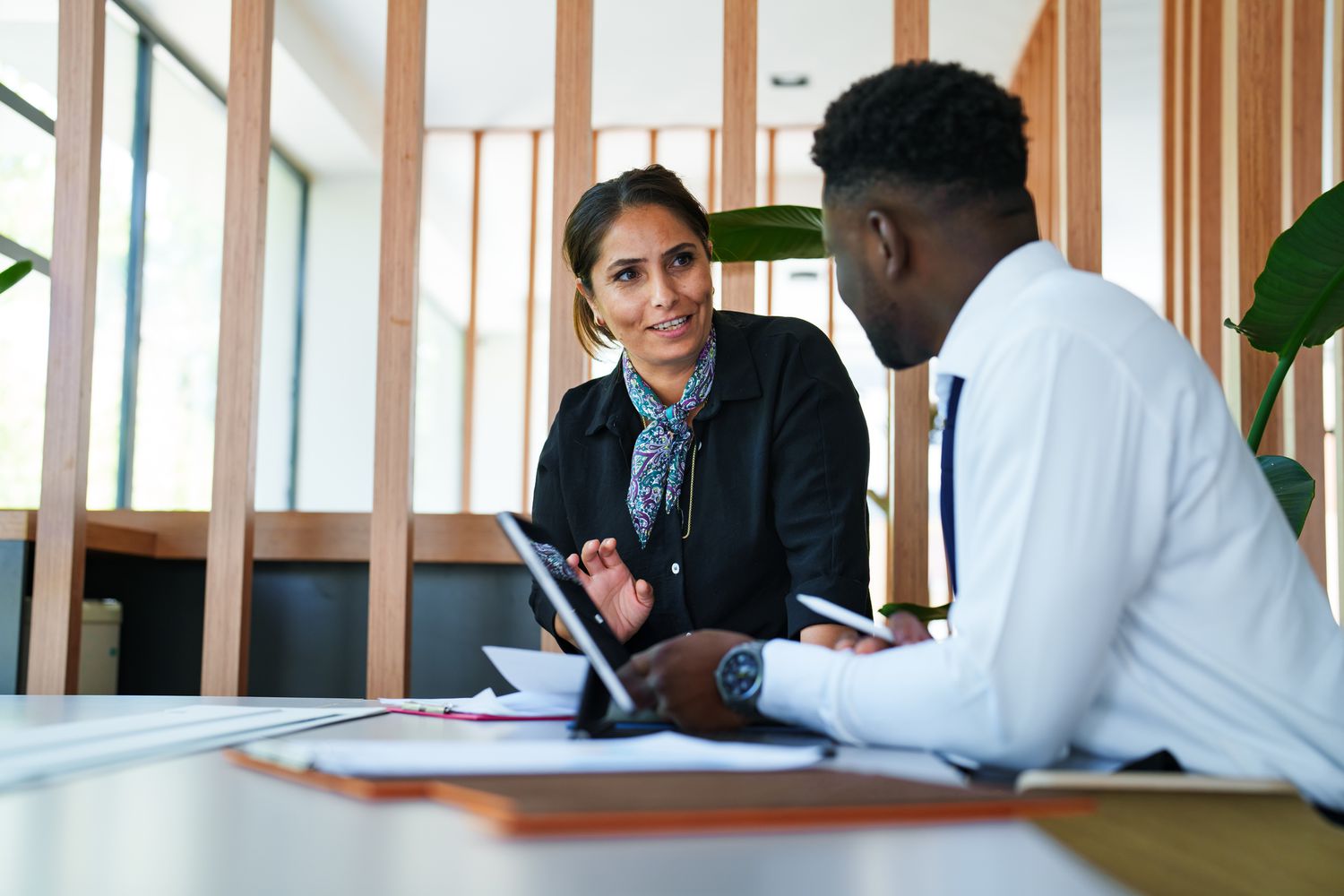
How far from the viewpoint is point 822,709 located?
0.97 meters

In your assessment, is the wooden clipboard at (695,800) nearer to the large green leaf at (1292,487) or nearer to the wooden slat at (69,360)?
the large green leaf at (1292,487)

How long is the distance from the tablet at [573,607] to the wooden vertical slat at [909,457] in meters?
0.82

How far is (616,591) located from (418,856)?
114 cm

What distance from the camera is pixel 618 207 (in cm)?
191

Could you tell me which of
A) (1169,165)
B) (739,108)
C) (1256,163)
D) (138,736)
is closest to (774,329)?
(739,108)

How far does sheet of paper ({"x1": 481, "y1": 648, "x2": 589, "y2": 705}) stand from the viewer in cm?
119

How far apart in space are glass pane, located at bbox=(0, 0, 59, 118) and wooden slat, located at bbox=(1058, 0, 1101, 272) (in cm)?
374

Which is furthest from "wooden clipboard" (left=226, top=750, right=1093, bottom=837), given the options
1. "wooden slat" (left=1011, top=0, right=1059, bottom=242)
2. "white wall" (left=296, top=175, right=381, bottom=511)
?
"white wall" (left=296, top=175, right=381, bottom=511)

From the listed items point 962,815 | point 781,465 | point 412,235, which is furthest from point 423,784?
point 412,235

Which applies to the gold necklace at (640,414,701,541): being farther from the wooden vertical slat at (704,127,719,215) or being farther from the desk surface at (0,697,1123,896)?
the wooden vertical slat at (704,127,719,215)

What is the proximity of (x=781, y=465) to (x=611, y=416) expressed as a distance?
0.29 metres

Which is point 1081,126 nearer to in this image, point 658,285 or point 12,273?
point 658,285

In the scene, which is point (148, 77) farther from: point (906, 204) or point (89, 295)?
point (906, 204)

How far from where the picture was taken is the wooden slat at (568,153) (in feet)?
7.23
